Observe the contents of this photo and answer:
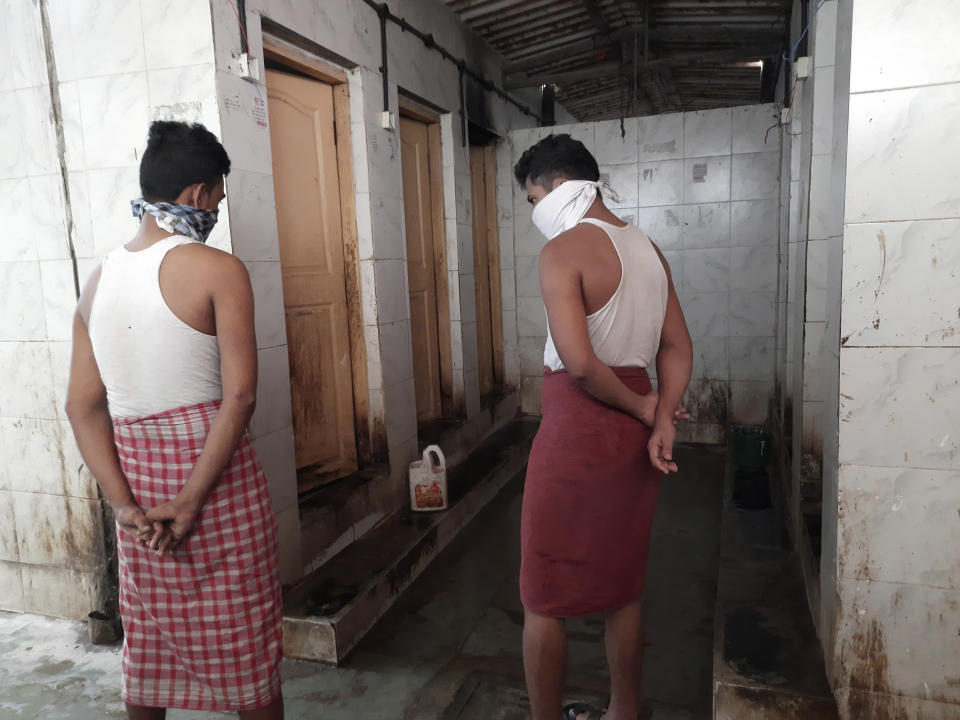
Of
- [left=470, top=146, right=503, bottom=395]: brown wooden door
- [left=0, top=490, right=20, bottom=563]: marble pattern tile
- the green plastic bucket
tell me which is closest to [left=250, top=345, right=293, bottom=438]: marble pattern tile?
[left=0, top=490, right=20, bottom=563]: marble pattern tile

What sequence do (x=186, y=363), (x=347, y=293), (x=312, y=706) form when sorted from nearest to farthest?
(x=186, y=363) < (x=312, y=706) < (x=347, y=293)

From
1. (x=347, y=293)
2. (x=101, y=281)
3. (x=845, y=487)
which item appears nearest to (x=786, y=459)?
(x=845, y=487)

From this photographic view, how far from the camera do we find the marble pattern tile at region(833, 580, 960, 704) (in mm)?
1931

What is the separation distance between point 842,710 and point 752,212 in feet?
14.2

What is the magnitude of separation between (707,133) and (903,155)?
4.02 metres

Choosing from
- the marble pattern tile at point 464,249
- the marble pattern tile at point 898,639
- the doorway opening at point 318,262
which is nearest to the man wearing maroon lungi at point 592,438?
the marble pattern tile at point 898,639

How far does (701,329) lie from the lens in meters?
5.82

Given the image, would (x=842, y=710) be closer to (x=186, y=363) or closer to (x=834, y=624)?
(x=834, y=624)

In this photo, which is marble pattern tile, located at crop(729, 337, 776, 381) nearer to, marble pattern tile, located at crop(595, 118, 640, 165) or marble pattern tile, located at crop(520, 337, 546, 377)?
marble pattern tile, located at crop(520, 337, 546, 377)

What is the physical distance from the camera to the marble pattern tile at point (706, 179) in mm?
5578

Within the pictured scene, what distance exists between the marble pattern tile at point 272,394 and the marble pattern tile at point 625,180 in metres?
3.68

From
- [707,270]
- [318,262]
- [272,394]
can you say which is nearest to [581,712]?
[272,394]

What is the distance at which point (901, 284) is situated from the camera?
1.87 metres

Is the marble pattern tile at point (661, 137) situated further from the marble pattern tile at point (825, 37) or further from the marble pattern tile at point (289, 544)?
the marble pattern tile at point (289, 544)
